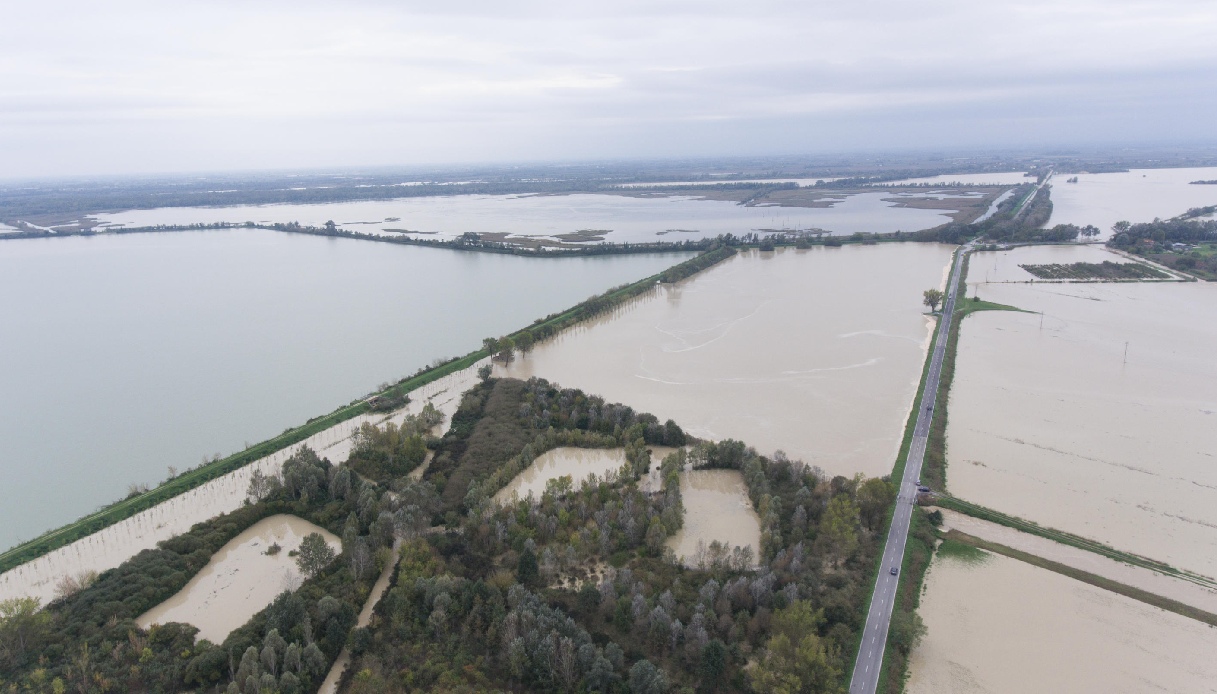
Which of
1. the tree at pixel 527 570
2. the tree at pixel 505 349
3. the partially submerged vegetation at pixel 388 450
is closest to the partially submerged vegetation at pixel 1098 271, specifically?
the tree at pixel 505 349

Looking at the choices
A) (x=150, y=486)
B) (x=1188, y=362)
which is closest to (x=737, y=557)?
(x=150, y=486)

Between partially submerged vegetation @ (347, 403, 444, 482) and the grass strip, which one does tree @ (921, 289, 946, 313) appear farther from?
partially submerged vegetation @ (347, 403, 444, 482)

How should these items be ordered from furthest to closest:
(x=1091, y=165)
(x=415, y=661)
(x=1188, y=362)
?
(x=1091, y=165) < (x=1188, y=362) < (x=415, y=661)

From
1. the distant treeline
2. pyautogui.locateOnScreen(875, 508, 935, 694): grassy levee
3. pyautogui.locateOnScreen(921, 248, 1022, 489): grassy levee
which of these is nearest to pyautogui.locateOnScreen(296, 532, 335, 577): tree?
pyautogui.locateOnScreen(875, 508, 935, 694): grassy levee

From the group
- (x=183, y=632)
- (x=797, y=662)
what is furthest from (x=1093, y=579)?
(x=183, y=632)

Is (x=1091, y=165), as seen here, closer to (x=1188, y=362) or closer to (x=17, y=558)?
(x=1188, y=362)

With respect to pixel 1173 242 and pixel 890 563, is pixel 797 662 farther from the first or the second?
pixel 1173 242

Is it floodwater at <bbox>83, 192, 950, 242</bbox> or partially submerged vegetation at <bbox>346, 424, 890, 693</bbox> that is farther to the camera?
floodwater at <bbox>83, 192, 950, 242</bbox>
